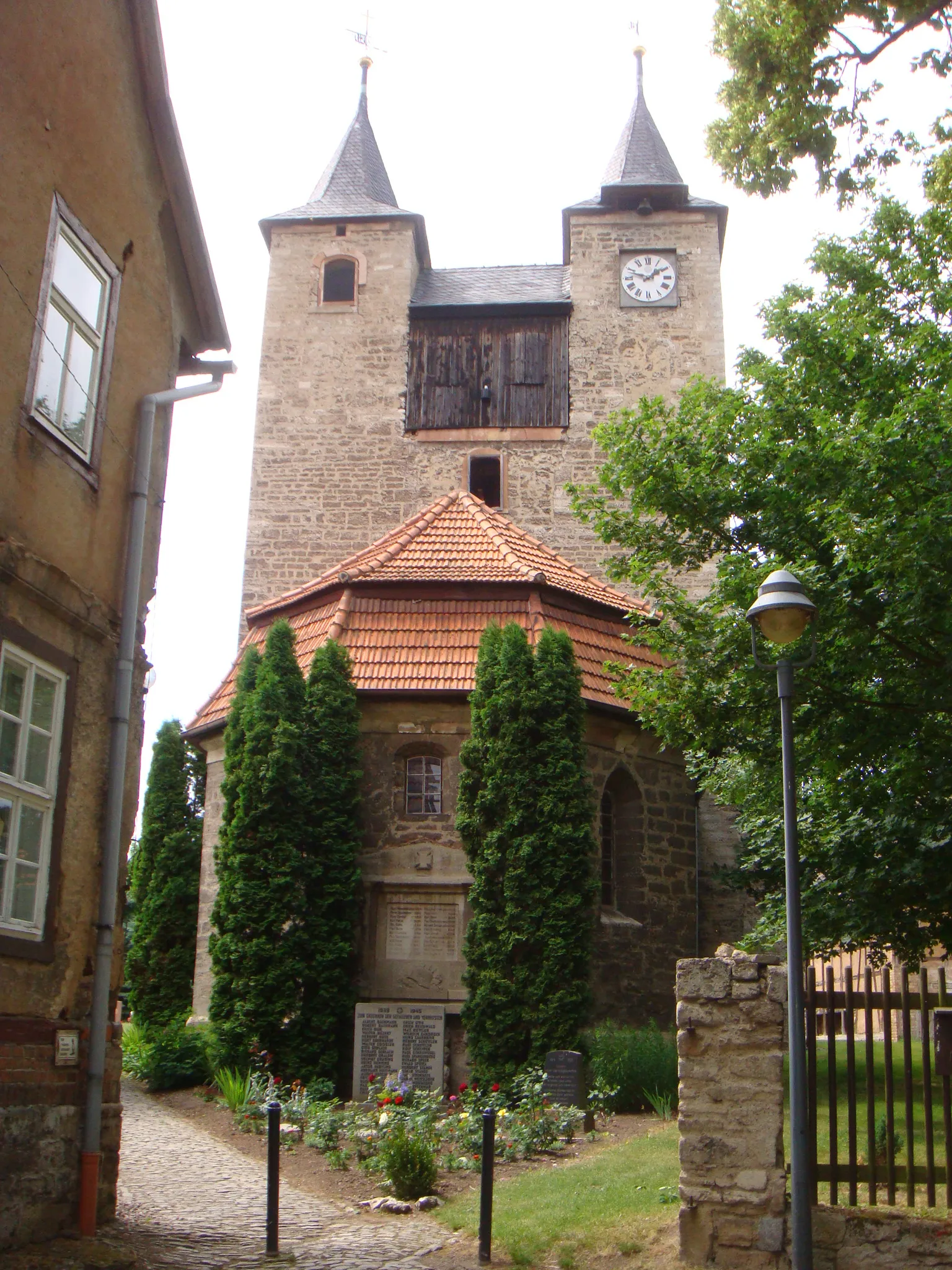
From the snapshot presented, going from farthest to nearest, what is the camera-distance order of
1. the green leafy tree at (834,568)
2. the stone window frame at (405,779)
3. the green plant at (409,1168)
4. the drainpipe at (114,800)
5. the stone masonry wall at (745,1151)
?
the stone window frame at (405,779)
the green leafy tree at (834,568)
the green plant at (409,1168)
the drainpipe at (114,800)
the stone masonry wall at (745,1151)

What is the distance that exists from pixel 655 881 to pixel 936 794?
4.79 metres

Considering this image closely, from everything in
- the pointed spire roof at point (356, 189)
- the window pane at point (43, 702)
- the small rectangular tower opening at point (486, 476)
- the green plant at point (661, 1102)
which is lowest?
the green plant at point (661, 1102)

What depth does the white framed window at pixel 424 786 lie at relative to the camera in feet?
51.6

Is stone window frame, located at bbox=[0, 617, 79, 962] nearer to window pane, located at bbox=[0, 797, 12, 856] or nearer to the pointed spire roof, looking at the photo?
window pane, located at bbox=[0, 797, 12, 856]

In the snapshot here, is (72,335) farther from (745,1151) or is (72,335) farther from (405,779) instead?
(405,779)

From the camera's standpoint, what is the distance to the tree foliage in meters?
14.0

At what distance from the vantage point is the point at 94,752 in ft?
27.9

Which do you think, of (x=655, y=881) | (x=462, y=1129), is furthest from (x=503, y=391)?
(x=462, y=1129)

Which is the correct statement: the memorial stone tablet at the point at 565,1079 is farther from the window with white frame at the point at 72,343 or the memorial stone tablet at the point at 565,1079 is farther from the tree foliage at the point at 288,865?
the window with white frame at the point at 72,343

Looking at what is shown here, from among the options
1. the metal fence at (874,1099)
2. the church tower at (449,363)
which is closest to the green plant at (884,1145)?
the metal fence at (874,1099)

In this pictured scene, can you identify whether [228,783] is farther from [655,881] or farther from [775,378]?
[775,378]

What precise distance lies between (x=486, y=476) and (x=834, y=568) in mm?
13220

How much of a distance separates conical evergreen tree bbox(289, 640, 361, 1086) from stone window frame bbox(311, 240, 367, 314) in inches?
489

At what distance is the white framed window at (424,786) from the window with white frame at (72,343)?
8103 millimetres
